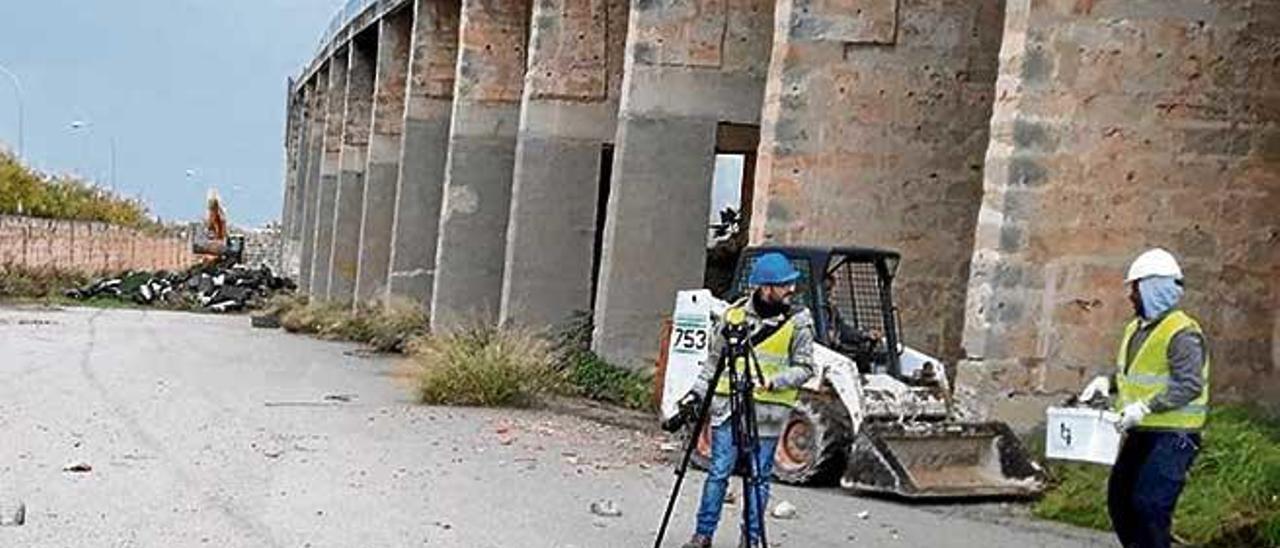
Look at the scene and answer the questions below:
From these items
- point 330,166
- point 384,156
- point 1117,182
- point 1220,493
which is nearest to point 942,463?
point 1220,493

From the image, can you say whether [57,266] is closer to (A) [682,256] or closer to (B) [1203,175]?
(A) [682,256]

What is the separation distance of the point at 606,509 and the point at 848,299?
488 centimetres

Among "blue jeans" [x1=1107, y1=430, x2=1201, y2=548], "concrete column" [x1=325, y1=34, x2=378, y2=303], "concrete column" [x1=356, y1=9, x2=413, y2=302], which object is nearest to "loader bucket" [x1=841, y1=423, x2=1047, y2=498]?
"blue jeans" [x1=1107, y1=430, x2=1201, y2=548]

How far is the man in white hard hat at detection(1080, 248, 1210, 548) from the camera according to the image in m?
9.92

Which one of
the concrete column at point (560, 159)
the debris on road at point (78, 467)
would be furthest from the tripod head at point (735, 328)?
the concrete column at point (560, 159)

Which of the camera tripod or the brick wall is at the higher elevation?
the camera tripod

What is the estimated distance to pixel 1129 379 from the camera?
10180mm

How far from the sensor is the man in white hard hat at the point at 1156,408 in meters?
9.92

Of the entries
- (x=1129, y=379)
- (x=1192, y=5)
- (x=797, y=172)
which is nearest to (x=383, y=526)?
(x=1129, y=379)

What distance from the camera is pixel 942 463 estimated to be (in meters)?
15.1

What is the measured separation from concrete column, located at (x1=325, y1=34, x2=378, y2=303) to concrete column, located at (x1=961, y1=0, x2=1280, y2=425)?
2925 cm

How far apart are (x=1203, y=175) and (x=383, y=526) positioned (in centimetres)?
818

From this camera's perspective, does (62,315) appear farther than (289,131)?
No

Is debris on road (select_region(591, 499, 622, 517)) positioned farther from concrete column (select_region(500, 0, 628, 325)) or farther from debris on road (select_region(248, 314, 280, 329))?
debris on road (select_region(248, 314, 280, 329))
